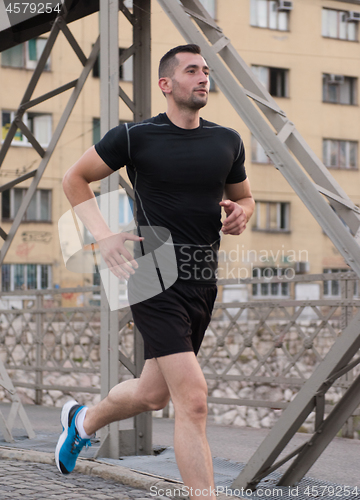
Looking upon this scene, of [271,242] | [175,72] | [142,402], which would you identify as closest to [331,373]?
[142,402]

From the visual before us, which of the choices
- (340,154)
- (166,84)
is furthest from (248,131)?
(166,84)

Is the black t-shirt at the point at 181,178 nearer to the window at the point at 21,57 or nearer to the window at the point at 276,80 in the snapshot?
the window at the point at 21,57

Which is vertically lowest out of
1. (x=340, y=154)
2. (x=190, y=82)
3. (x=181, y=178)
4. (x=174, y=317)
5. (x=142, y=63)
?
(x=174, y=317)

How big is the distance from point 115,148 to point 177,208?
0.42 metres

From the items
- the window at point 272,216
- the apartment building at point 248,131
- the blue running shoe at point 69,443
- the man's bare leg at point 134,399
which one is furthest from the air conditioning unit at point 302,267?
the man's bare leg at point 134,399

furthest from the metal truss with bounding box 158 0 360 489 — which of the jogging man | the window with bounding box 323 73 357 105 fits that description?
the window with bounding box 323 73 357 105

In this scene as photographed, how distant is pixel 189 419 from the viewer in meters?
3.14

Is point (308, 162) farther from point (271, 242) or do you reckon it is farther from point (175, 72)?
point (271, 242)

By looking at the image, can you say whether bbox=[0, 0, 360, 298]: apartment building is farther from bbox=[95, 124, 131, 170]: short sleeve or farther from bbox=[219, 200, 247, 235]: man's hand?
bbox=[219, 200, 247, 235]: man's hand

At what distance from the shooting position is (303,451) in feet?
13.9

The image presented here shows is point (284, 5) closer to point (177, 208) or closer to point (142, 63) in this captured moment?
point (142, 63)

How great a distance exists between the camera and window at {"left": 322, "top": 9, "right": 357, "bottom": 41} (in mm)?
36750

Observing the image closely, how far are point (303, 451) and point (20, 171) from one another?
27.8 m

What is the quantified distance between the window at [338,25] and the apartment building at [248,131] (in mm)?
50
